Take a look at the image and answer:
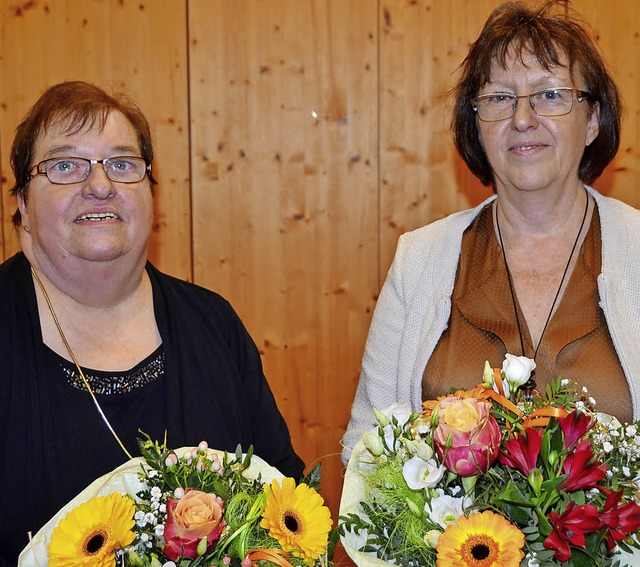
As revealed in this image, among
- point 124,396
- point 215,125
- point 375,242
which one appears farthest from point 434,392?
point 215,125

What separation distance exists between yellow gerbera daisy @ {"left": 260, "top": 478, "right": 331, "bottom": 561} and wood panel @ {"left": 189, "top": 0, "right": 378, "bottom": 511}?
2.49m

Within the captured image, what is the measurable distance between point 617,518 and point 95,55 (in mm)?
3130

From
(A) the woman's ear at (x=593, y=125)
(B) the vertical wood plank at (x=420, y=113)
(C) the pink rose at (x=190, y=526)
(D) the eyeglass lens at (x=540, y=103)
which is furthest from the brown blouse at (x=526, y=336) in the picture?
(B) the vertical wood plank at (x=420, y=113)

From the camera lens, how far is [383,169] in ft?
12.5

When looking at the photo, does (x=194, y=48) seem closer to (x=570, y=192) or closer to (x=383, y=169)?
(x=383, y=169)

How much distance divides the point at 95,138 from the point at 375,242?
208cm

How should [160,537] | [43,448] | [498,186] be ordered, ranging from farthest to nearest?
[498,186], [43,448], [160,537]

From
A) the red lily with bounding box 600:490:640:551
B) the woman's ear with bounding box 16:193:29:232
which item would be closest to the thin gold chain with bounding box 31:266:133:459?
the woman's ear with bounding box 16:193:29:232

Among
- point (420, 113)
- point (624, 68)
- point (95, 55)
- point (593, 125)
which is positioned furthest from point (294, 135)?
point (593, 125)

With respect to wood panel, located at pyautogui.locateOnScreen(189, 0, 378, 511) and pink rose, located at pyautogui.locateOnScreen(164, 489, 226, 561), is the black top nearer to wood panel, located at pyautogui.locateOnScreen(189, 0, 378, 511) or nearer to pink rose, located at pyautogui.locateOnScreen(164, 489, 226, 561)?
pink rose, located at pyautogui.locateOnScreen(164, 489, 226, 561)

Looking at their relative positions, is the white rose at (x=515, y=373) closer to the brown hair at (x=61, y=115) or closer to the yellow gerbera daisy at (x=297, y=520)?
the yellow gerbera daisy at (x=297, y=520)

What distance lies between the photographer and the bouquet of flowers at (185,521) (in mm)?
1236

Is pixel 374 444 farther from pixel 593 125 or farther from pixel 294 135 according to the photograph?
pixel 294 135

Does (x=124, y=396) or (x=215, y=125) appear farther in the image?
(x=215, y=125)
